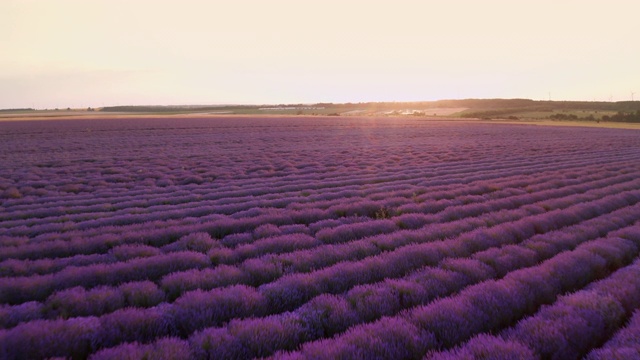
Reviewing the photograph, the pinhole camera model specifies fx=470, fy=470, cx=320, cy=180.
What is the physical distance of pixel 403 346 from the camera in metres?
3.97

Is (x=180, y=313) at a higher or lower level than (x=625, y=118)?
higher

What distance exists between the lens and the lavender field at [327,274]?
4.07 metres

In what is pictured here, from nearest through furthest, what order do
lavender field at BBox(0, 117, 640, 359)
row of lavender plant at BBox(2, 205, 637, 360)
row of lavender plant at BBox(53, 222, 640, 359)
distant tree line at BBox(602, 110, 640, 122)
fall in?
row of lavender plant at BBox(53, 222, 640, 359), lavender field at BBox(0, 117, 640, 359), row of lavender plant at BBox(2, 205, 637, 360), distant tree line at BBox(602, 110, 640, 122)

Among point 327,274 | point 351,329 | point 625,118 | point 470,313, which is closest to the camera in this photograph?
point 351,329

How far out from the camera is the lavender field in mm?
4070

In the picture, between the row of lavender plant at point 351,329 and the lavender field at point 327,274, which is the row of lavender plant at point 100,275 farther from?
the row of lavender plant at point 351,329

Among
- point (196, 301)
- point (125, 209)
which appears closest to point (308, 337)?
point (196, 301)

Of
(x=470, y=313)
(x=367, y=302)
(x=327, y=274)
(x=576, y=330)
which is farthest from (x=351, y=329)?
(x=576, y=330)

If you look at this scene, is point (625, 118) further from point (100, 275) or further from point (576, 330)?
point (100, 275)

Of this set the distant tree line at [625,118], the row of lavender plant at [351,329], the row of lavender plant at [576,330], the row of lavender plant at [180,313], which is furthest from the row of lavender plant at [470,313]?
the distant tree line at [625,118]

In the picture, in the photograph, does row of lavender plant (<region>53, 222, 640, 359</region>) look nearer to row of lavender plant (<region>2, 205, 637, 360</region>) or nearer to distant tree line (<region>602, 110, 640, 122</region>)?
row of lavender plant (<region>2, 205, 637, 360</region>)

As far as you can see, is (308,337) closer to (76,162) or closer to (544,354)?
(544,354)

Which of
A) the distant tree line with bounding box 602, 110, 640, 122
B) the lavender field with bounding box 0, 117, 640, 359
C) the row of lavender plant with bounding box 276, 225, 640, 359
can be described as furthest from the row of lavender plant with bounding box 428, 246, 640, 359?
the distant tree line with bounding box 602, 110, 640, 122

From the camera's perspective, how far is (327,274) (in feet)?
18.9
